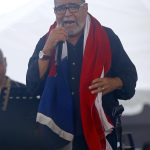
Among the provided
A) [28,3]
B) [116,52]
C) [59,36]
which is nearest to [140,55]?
[28,3]

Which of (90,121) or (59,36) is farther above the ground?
(59,36)

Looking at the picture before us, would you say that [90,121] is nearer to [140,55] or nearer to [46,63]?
[46,63]

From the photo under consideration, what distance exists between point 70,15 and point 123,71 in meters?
0.31

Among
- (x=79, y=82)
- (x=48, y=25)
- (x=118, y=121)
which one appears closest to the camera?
(x=118, y=121)

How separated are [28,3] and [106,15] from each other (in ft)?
1.82

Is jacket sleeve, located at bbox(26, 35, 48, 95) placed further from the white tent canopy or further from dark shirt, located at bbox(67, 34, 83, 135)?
the white tent canopy

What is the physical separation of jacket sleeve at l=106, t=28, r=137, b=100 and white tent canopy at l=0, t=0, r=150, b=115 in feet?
3.80

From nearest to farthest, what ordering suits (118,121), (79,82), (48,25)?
1. (118,121)
2. (79,82)
3. (48,25)

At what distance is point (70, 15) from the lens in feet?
5.36

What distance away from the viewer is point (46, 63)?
5.41 feet

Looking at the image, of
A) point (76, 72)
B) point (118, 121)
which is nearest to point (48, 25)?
point (76, 72)

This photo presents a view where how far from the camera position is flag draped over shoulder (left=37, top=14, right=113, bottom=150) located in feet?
5.38

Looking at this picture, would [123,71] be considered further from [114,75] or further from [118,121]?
[118,121]

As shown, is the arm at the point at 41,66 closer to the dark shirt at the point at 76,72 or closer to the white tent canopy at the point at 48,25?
the dark shirt at the point at 76,72
